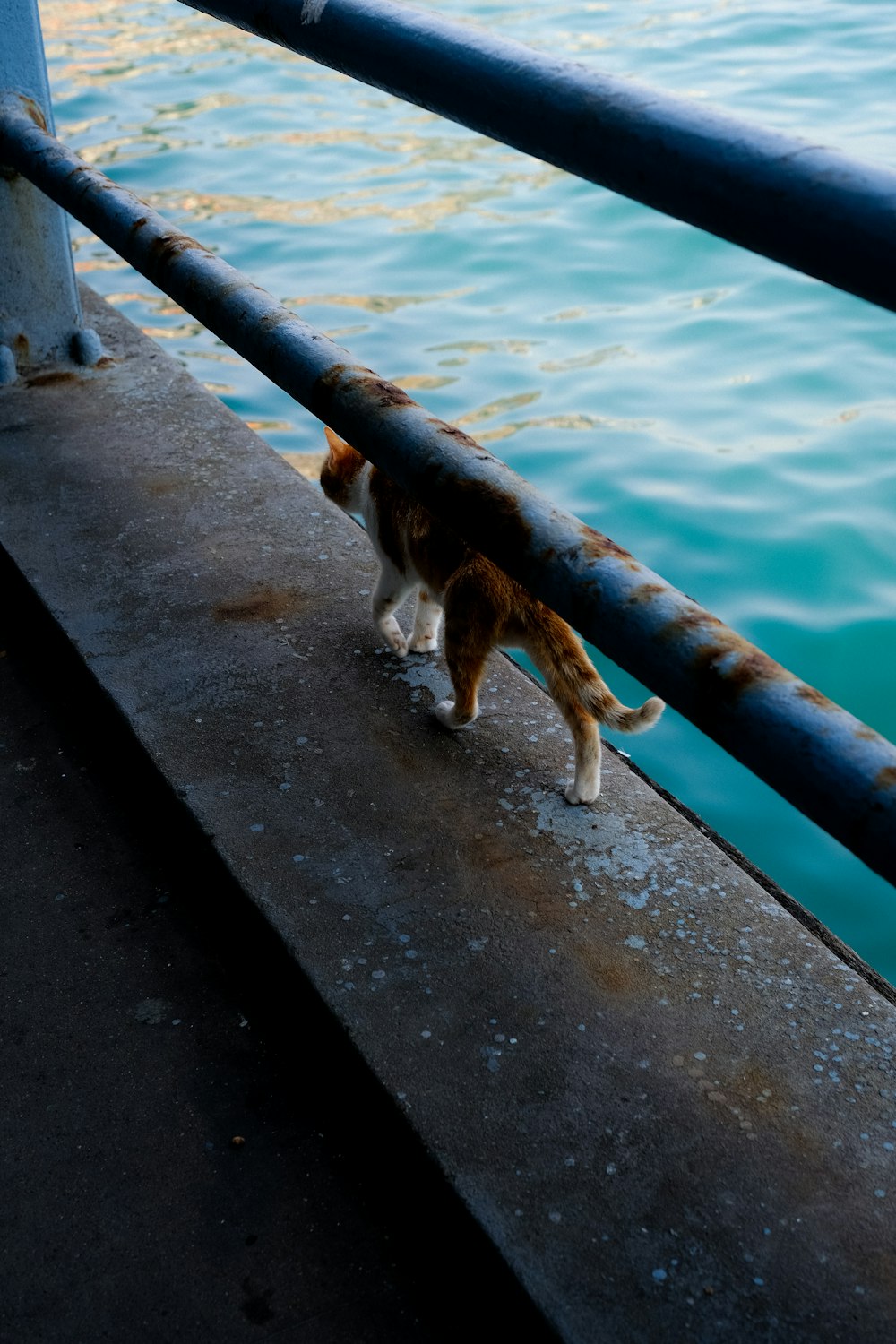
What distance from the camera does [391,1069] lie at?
5.49 feet

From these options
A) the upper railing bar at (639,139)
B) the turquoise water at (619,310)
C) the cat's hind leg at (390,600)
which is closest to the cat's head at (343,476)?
the cat's hind leg at (390,600)

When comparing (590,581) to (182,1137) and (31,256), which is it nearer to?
(182,1137)

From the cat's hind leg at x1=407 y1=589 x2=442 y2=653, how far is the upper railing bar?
1276mm

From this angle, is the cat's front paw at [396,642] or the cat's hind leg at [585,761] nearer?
the cat's hind leg at [585,761]

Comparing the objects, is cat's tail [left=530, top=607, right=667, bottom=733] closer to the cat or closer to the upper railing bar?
the cat

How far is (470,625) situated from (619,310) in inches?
209

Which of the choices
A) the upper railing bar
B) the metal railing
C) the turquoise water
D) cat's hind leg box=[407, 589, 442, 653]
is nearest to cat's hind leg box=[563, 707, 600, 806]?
cat's hind leg box=[407, 589, 442, 653]

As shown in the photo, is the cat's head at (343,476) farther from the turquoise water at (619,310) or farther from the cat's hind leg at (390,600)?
the turquoise water at (619,310)

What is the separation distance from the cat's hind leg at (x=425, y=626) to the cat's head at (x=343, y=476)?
0.37m

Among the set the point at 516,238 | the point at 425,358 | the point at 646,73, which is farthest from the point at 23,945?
the point at 646,73

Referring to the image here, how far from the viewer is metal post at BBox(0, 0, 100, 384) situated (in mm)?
3240

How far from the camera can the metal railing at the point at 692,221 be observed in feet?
3.30

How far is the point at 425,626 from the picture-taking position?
2641 millimetres

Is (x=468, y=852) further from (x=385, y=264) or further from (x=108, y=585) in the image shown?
(x=385, y=264)
